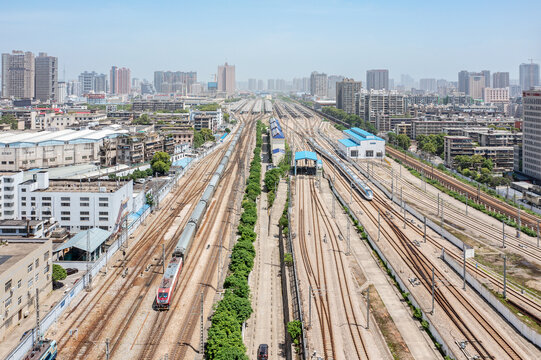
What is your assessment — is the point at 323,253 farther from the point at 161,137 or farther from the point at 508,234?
the point at 161,137

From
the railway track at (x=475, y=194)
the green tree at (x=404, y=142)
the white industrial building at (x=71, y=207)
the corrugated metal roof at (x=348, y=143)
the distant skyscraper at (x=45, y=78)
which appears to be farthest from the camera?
the distant skyscraper at (x=45, y=78)

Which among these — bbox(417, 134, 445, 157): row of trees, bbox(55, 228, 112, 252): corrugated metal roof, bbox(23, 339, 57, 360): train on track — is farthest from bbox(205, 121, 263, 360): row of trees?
bbox(417, 134, 445, 157): row of trees

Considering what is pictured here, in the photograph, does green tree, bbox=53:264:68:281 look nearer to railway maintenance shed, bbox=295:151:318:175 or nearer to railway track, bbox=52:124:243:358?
railway track, bbox=52:124:243:358

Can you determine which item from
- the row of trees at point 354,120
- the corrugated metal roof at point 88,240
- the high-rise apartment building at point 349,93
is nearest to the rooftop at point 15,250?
the corrugated metal roof at point 88,240

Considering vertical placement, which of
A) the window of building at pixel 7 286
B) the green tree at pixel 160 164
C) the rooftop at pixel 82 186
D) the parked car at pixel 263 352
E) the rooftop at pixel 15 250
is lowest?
the parked car at pixel 263 352

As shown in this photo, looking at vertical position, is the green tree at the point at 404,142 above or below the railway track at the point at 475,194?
above

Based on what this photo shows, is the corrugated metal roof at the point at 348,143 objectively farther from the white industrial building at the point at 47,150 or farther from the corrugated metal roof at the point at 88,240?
the corrugated metal roof at the point at 88,240

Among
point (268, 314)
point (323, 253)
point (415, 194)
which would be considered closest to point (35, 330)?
point (268, 314)
